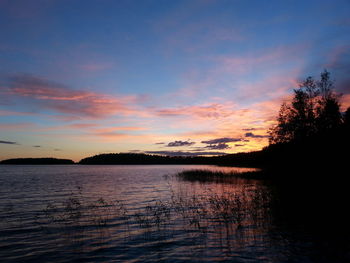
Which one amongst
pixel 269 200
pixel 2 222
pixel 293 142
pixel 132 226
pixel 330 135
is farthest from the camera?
pixel 293 142

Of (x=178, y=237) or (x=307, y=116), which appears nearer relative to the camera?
(x=178, y=237)

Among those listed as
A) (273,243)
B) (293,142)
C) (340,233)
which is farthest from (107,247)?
(293,142)

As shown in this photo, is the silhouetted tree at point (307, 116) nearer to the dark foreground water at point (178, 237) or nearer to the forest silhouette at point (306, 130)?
the forest silhouette at point (306, 130)

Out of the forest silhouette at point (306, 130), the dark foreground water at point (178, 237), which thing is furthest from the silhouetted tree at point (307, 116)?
the dark foreground water at point (178, 237)

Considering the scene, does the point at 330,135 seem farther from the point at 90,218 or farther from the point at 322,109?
the point at 90,218

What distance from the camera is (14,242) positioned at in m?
13.1

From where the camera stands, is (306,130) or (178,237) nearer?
(178,237)

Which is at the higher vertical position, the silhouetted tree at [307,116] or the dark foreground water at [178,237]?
the silhouetted tree at [307,116]

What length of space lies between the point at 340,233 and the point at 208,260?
24.9 ft

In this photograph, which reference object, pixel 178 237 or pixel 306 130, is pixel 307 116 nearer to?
pixel 306 130

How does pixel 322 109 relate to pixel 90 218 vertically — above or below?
above

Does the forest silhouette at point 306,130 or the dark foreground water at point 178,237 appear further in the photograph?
the forest silhouette at point 306,130

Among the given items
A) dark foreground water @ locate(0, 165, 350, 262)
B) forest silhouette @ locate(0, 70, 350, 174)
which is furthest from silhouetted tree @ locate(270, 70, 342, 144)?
dark foreground water @ locate(0, 165, 350, 262)

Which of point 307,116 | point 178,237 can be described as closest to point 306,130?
point 307,116
